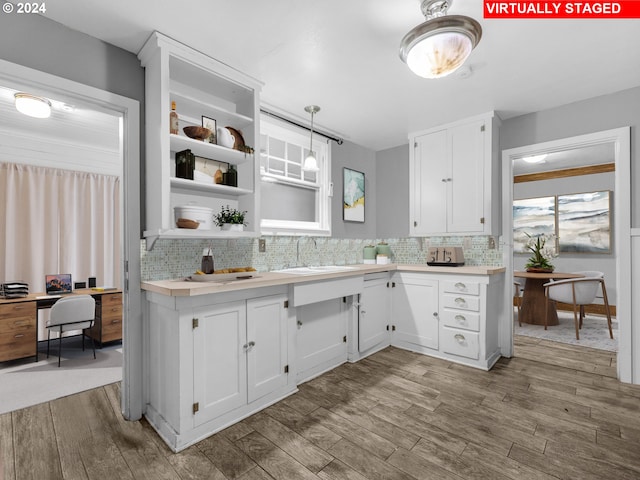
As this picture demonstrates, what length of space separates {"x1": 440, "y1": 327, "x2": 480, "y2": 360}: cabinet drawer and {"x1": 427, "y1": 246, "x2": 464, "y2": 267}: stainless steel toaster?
28.0 inches

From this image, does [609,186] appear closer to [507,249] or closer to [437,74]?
[507,249]

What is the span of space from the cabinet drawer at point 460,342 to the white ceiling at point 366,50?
227 centimetres

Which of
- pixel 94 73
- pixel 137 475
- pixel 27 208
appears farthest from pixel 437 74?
pixel 27 208

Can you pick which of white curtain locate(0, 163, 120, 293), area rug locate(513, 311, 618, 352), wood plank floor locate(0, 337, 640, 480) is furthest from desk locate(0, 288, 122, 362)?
area rug locate(513, 311, 618, 352)

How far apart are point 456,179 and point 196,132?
107 inches

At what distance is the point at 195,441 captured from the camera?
1.91 m

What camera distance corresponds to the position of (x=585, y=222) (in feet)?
18.2

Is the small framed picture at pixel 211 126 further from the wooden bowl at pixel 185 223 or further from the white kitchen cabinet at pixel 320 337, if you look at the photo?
the white kitchen cabinet at pixel 320 337

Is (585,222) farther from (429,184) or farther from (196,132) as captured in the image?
(196,132)

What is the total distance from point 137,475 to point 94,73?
2.40 metres

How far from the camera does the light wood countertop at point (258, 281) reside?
6.03 feet

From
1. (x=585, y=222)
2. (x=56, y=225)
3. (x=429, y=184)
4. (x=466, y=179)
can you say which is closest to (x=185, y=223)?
(x=429, y=184)

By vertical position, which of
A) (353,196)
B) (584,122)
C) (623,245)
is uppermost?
(584,122)

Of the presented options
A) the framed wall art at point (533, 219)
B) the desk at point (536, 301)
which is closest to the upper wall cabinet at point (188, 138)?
the desk at point (536, 301)
